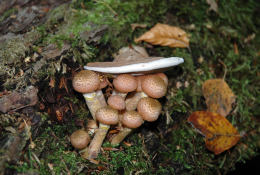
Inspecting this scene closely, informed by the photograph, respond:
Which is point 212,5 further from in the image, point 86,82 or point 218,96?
point 86,82

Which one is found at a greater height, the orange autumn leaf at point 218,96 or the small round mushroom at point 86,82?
the small round mushroom at point 86,82

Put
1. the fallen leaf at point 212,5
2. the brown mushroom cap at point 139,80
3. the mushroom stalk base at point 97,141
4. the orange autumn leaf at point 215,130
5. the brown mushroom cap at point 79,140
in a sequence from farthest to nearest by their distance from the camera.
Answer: the fallen leaf at point 212,5 < the orange autumn leaf at point 215,130 < the brown mushroom cap at point 139,80 < the mushroom stalk base at point 97,141 < the brown mushroom cap at point 79,140

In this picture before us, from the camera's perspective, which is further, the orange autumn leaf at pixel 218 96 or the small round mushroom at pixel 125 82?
the orange autumn leaf at pixel 218 96

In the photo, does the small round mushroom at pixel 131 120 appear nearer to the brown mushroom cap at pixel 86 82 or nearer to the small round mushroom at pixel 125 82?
the small round mushroom at pixel 125 82

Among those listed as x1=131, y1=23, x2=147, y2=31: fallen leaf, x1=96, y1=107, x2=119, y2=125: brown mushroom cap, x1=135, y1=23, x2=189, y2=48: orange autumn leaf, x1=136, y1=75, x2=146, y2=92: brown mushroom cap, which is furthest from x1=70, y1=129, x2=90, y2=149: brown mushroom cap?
x1=131, y1=23, x2=147, y2=31: fallen leaf

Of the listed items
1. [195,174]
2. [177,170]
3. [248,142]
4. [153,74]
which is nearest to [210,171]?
[195,174]

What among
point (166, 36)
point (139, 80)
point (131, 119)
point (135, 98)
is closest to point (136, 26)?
point (166, 36)

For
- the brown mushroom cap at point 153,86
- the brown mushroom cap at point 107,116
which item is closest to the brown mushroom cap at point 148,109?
the brown mushroom cap at point 153,86
